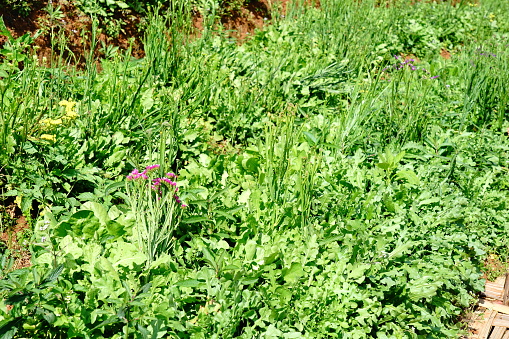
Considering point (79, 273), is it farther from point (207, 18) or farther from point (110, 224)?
point (207, 18)

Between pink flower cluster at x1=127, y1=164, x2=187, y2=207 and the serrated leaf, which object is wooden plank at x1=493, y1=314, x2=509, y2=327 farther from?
pink flower cluster at x1=127, y1=164, x2=187, y2=207

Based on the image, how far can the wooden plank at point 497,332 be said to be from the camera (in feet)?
11.0

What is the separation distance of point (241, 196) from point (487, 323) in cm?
181

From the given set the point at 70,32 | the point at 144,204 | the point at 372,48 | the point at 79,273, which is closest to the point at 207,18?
the point at 70,32

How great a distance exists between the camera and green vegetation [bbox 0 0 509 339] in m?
2.60

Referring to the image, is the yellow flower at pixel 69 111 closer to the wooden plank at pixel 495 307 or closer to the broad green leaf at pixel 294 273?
the broad green leaf at pixel 294 273

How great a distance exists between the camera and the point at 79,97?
388 cm

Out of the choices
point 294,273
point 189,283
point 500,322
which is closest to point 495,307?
point 500,322

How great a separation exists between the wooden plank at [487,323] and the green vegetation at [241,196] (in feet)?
0.55

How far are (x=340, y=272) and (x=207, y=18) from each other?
331 cm

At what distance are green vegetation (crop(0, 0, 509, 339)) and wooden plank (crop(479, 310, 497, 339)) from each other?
0.55 feet

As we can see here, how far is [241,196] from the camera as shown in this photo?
3.34 metres

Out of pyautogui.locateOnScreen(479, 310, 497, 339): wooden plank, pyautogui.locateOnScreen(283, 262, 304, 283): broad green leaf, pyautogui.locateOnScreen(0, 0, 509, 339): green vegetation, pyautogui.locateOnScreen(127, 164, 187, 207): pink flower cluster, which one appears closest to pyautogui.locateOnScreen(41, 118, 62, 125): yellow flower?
pyautogui.locateOnScreen(0, 0, 509, 339): green vegetation

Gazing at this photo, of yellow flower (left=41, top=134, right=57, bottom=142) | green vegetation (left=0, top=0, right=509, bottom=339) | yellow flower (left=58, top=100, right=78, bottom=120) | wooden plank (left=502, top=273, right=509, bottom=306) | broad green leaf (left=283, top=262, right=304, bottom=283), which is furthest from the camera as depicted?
wooden plank (left=502, top=273, right=509, bottom=306)
